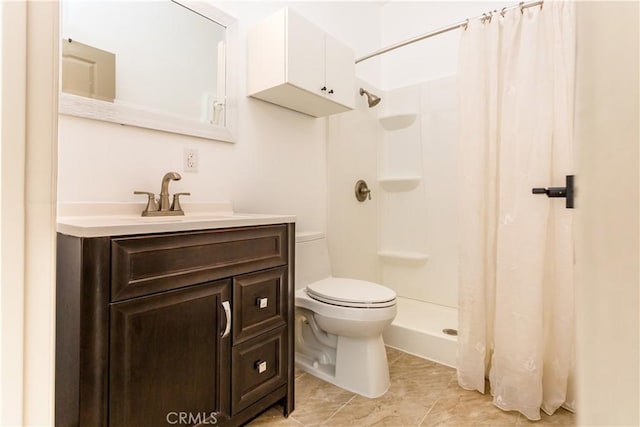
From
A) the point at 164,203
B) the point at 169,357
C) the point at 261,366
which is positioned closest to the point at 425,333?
the point at 261,366

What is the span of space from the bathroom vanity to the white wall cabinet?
717 mm

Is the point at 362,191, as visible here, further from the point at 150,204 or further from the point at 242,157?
the point at 150,204

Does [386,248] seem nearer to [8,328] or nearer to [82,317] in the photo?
[82,317]

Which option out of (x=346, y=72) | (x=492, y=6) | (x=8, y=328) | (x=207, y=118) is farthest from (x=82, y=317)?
(x=492, y=6)

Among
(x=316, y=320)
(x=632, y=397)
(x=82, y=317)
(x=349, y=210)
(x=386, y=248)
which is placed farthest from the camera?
(x=386, y=248)

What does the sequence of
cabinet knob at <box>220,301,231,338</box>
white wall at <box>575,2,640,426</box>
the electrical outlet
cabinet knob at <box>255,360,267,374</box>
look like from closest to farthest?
white wall at <box>575,2,640,426</box> → cabinet knob at <box>220,301,231,338</box> → cabinet knob at <box>255,360,267,374</box> → the electrical outlet

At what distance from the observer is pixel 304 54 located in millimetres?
1581

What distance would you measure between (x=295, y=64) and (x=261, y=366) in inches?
51.9

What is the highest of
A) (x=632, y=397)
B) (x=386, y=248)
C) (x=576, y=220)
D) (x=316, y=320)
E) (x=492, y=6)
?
(x=492, y=6)

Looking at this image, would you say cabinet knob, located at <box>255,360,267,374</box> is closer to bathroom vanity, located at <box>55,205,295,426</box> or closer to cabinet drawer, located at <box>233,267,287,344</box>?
bathroom vanity, located at <box>55,205,295,426</box>

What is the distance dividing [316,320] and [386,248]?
120 centimetres

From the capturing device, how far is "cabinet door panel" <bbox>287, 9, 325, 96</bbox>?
152cm

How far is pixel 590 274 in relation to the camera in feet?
0.77

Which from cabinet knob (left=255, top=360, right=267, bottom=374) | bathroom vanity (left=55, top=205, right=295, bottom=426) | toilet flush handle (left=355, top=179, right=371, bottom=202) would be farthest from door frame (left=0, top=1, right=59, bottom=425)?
toilet flush handle (left=355, top=179, right=371, bottom=202)
